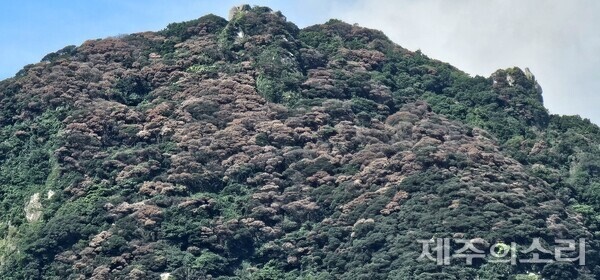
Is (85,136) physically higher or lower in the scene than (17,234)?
higher

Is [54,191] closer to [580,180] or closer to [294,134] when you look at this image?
[294,134]

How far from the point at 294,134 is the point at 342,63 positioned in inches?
584

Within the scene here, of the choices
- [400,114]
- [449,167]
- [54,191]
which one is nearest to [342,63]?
[400,114]

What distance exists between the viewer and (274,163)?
272 ft

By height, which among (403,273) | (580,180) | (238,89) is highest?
(238,89)

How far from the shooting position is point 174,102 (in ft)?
295

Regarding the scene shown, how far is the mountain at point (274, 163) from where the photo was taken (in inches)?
2904

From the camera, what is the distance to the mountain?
73750 millimetres
